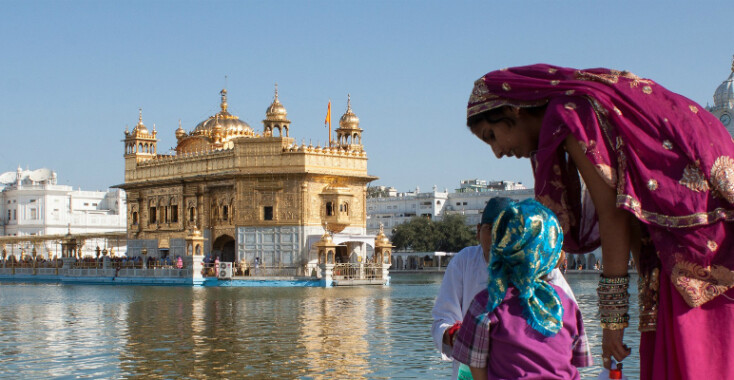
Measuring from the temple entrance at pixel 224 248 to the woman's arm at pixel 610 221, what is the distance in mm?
36678

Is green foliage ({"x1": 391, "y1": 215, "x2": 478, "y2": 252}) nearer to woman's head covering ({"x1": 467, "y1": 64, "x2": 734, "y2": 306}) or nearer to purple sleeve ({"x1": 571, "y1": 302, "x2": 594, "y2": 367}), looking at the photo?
purple sleeve ({"x1": 571, "y1": 302, "x2": 594, "y2": 367})

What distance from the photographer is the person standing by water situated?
12.0 feet

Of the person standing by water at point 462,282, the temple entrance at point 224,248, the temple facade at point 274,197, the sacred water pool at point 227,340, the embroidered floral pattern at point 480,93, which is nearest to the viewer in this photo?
the embroidered floral pattern at point 480,93

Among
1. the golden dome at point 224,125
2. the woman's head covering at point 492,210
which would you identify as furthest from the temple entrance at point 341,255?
the woman's head covering at point 492,210

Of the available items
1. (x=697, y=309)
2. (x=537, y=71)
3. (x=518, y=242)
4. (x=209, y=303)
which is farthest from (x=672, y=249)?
(x=209, y=303)

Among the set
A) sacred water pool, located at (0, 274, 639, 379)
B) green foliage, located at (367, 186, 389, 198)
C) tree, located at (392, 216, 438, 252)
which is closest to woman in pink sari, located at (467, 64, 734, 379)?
sacred water pool, located at (0, 274, 639, 379)

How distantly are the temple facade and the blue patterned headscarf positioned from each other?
107 ft

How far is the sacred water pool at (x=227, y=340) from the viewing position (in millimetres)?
10055

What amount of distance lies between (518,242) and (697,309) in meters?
0.53

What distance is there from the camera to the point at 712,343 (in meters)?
2.79

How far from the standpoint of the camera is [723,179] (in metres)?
2.79

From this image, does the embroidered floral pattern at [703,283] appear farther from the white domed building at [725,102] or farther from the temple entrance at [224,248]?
the white domed building at [725,102]

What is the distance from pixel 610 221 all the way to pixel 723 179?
33 centimetres

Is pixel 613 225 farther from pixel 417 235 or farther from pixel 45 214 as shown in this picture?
pixel 45 214
